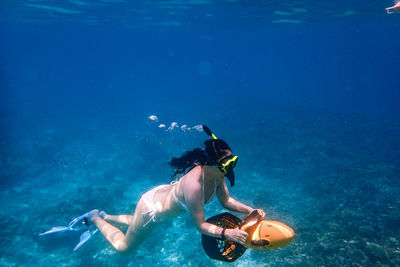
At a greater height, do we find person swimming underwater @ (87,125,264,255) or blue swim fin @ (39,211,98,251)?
person swimming underwater @ (87,125,264,255)

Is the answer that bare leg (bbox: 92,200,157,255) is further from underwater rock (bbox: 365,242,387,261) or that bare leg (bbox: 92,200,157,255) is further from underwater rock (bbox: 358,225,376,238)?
underwater rock (bbox: 358,225,376,238)

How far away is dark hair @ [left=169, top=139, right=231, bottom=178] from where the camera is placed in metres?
3.07

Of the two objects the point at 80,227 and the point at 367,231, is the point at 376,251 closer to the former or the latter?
the point at 367,231

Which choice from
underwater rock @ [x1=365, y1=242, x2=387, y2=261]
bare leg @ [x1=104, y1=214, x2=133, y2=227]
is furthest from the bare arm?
underwater rock @ [x1=365, y1=242, x2=387, y2=261]

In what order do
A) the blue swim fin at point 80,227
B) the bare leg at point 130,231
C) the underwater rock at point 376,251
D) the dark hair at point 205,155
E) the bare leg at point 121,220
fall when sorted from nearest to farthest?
the dark hair at point 205,155, the bare leg at point 130,231, the bare leg at point 121,220, the underwater rock at point 376,251, the blue swim fin at point 80,227

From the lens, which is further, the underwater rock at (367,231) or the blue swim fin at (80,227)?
the underwater rock at (367,231)

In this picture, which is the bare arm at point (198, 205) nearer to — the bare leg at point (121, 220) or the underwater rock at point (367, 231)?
the bare leg at point (121, 220)

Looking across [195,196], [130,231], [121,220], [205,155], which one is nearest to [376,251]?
[195,196]

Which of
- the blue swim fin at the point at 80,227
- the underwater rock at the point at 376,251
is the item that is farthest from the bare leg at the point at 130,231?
the underwater rock at the point at 376,251

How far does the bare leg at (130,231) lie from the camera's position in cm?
484

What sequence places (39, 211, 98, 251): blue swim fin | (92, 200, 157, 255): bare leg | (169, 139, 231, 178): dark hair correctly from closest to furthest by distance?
(169, 139, 231, 178): dark hair < (92, 200, 157, 255): bare leg < (39, 211, 98, 251): blue swim fin

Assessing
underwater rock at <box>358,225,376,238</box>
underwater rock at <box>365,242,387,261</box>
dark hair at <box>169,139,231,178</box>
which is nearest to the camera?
dark hair at <box>169,139,231,178</box>

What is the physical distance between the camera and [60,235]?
28.1ft

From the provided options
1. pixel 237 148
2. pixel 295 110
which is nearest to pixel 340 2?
pixel 295 110
